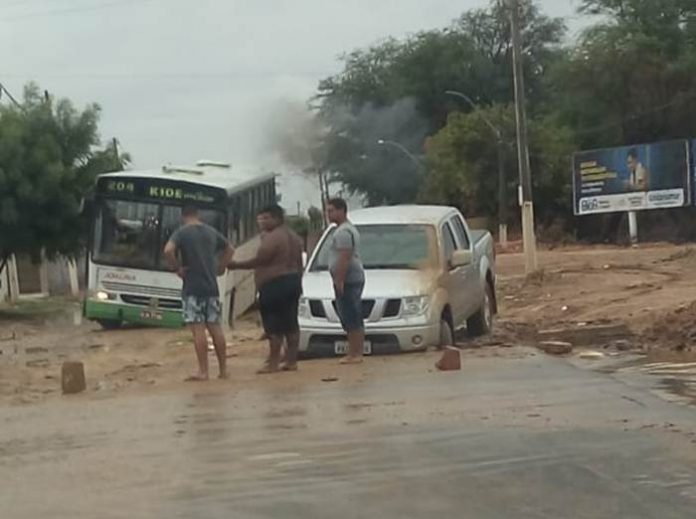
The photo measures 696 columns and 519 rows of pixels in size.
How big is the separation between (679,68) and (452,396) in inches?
2204

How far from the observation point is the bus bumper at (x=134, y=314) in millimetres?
25891

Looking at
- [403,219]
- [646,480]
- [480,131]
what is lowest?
[646,480]

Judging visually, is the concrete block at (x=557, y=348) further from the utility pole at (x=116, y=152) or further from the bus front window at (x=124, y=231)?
the utility pole at (x=116, y=152)

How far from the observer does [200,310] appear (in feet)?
45.9

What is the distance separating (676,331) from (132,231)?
11.8m

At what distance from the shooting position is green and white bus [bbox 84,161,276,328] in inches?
1011

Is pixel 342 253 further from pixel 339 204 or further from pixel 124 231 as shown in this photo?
pixel 124 231

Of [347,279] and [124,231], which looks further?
[124,231]

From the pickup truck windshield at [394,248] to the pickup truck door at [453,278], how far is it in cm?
20

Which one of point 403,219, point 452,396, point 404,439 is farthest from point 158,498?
point 403,219

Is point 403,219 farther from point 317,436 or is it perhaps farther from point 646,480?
point 646,480

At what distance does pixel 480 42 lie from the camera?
88.2 m

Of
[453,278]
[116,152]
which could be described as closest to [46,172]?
[116,152]

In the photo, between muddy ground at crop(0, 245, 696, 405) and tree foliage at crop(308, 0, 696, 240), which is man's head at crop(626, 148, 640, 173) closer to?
tree foliage at crop(308, 0, 696, 240)
